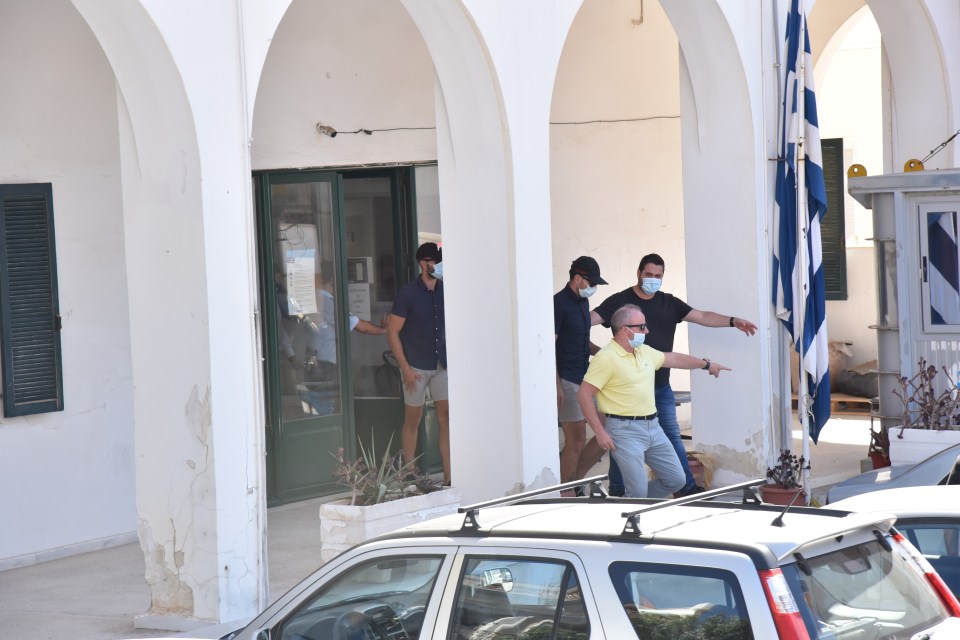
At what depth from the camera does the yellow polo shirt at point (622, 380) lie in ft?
28.8

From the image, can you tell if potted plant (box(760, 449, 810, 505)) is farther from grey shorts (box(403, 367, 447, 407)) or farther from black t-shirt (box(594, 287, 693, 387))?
grey shorts (box(403, 367, 447, 407))

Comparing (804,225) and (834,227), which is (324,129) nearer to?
(804,225)

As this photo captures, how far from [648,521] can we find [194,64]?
3732 mm

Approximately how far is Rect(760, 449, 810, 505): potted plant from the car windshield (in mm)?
5601

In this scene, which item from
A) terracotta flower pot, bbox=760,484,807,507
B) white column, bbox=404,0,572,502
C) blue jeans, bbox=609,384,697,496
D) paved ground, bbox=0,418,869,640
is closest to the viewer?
paved ground, bbox=0,418,869,640

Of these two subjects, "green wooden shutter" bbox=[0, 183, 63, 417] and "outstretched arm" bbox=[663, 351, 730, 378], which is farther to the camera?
"outstretched arm" bbox=[663, 351, 730, 378]

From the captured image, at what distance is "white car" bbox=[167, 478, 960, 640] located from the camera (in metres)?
3.92

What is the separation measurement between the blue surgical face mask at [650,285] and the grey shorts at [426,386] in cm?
198

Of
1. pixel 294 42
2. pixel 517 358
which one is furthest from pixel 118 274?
pixel 517 358

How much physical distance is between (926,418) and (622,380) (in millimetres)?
3517

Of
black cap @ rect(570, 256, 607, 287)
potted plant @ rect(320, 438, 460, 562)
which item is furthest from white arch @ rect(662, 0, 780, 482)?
potted plant @ rect(320, 438, 460, 562)

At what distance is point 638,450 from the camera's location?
8.87m

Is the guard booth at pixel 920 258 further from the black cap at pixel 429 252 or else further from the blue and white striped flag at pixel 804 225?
the black cap at pixel 429 252

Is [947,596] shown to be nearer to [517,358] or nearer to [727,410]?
[517,358]
